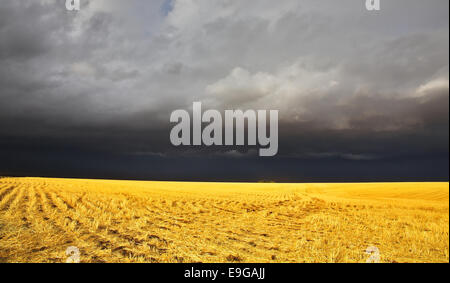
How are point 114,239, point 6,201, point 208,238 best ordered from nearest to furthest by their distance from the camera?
1. point 114,239
2. point 208,238
3. point 6,201

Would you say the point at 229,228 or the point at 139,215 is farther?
the point at 139,215

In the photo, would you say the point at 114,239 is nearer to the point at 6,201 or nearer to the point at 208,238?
the point at 208,238

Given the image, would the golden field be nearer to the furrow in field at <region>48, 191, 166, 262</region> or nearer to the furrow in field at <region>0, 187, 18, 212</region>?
the furrow in field at <region>48, 191, 166, 262</region>

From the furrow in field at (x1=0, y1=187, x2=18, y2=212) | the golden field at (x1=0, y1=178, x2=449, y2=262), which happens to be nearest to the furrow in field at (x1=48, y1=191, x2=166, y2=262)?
the golden field at (x1=0, y1=178, x2=449, y2=262)

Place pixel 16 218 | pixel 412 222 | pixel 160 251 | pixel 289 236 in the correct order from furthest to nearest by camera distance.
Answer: pixel 412 222 → pixel 16 218 → pixel 289 236 → pixel 160 251

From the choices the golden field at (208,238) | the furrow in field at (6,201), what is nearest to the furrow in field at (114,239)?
the golden field at (208,238)

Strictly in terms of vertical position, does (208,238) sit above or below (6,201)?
below

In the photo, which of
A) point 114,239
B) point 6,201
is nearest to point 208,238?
point 114,239

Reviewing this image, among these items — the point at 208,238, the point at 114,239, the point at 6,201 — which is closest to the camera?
the point at 114,239
